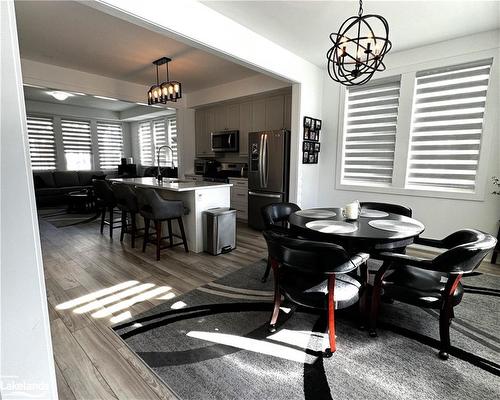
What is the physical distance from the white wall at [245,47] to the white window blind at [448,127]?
1458 mm

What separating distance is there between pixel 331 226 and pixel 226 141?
13.1 ft

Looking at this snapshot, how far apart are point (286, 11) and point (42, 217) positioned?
6024 millimetres

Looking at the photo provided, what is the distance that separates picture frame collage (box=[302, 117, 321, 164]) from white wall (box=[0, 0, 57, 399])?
3.88 m

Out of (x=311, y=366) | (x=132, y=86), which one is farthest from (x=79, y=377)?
(x=132, y=86)

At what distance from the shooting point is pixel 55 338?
182 centimetres

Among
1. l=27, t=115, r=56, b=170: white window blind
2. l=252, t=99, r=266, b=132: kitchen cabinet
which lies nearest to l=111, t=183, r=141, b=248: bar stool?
l=252, t=99, r=266, b=132: kitchen cabinet

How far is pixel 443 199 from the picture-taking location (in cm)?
348

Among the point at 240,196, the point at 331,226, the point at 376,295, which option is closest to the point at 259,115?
the point at 240,196

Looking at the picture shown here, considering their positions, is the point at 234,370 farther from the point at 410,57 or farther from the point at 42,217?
the point at 42,217

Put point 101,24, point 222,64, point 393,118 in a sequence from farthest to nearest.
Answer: point 222,64 → point 393,118 → point 101,24

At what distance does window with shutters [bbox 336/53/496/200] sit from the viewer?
3.25 m

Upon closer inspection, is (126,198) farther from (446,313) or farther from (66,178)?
(66,178)

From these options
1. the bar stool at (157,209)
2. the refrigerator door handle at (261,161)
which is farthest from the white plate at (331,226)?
the refrigerator door handle at (261,161)

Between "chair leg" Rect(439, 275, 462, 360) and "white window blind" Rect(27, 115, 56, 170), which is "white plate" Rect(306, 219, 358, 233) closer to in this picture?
"chair leg" Rect(439, 275, 462, 360)
